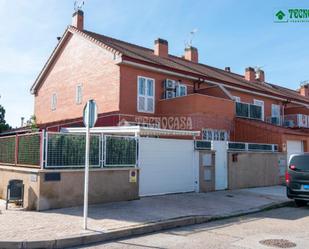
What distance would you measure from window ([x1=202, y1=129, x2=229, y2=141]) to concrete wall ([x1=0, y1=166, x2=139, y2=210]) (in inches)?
326

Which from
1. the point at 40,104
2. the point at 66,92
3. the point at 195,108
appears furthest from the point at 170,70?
the point at 40,104

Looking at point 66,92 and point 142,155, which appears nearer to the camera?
point 142,155

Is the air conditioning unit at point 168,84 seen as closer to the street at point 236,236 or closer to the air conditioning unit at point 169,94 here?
the air conditioning unit at point 169,94

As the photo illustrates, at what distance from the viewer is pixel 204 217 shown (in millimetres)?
10391

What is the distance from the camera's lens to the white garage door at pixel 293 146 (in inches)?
849

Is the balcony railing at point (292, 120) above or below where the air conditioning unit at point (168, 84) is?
below

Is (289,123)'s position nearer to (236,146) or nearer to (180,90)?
(180,90)

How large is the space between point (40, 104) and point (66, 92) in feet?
13.1

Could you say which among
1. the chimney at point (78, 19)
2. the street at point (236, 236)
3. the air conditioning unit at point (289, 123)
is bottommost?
the street at point (236, 236)

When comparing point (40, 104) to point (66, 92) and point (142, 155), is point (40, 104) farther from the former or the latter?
point (142, 155)

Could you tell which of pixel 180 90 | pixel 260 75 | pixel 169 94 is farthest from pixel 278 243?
pixel 260 75

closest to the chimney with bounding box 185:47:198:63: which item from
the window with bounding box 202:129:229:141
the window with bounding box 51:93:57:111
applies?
the window with bounding box 202:129:229:141

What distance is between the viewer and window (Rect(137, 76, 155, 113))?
2016 cm

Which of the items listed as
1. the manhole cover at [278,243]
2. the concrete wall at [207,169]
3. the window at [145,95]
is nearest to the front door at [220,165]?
the concrete wall at [207,169]
